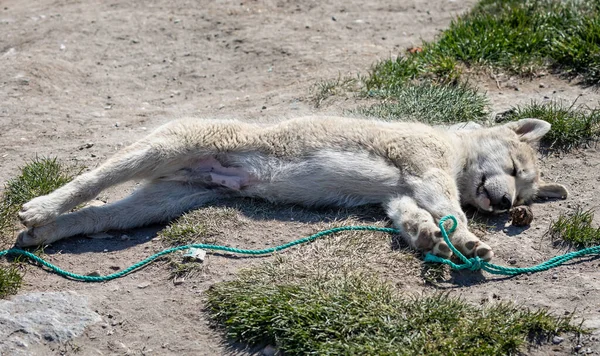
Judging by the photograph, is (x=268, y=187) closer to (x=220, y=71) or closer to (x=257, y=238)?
(x=257, y=238)

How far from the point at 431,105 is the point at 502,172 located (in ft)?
5.02

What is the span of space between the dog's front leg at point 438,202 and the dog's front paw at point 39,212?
8.64ft

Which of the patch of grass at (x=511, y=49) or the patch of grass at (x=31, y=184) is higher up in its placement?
the patch of grass at (x=511, y=49)

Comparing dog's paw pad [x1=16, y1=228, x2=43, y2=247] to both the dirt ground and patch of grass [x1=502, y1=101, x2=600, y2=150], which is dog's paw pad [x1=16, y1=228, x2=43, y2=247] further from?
patch of grass [x1=502, y1=101, x2=600, y2=150]

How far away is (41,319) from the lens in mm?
4789

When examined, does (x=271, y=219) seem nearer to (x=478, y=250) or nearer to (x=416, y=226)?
(x=416, y=226)

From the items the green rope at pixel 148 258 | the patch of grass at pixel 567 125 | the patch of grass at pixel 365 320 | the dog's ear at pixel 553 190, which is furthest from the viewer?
the patch of grass at pixel 567 125

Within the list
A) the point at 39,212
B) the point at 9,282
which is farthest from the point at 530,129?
the point at 9,282

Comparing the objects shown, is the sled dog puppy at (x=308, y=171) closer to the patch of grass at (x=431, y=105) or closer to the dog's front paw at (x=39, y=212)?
the dog's front paw at (x=39, y=212)

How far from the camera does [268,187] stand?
→ 6.26m

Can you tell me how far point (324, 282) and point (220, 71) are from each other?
4.90 m

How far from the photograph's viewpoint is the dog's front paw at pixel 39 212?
5.62 meters

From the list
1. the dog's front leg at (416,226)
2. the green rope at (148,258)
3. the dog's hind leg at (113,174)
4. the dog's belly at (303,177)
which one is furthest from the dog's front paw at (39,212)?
the dog's front leg at (416,226)

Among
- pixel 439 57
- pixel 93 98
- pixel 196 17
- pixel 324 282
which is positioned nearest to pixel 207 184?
pixel 324 282
